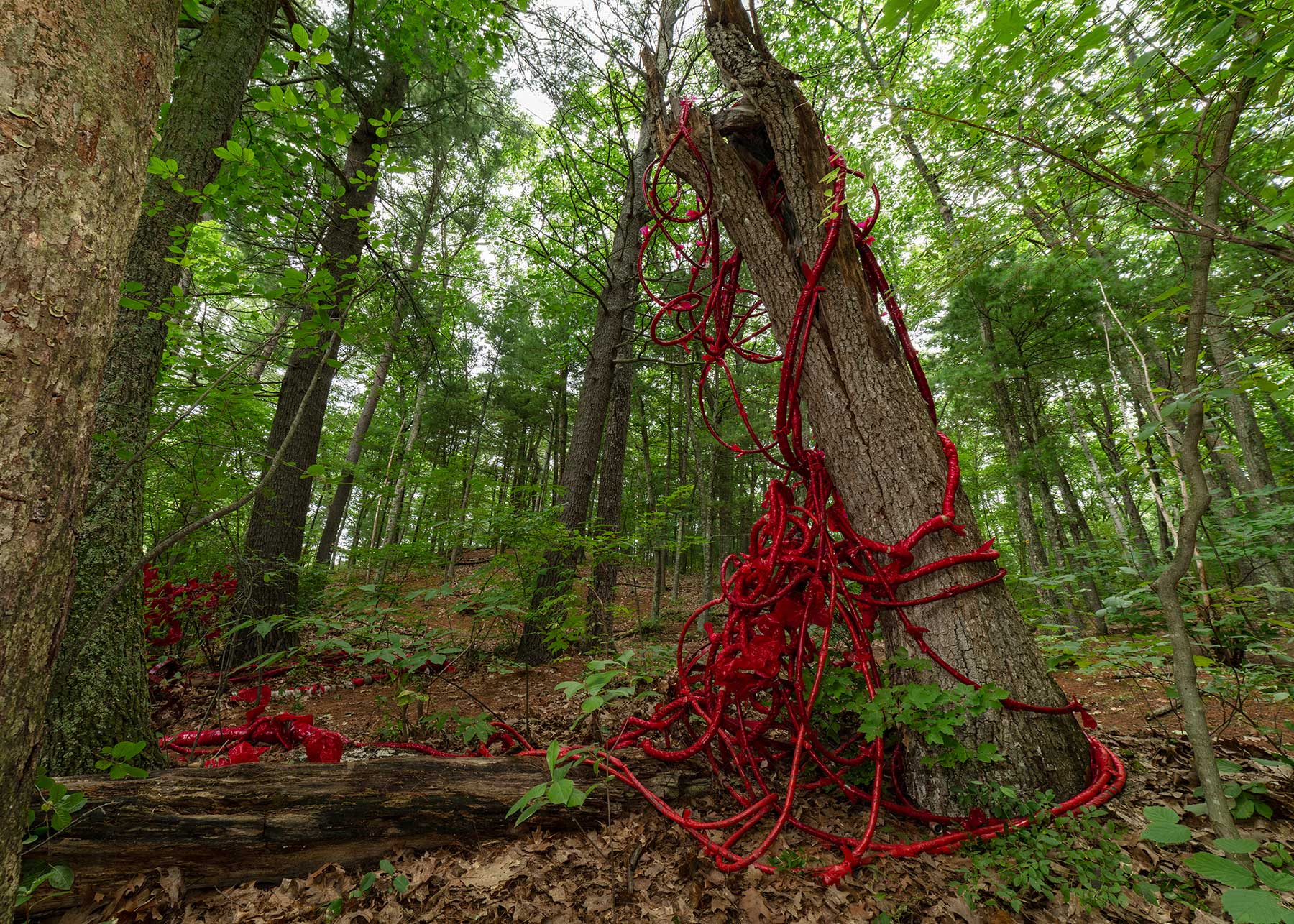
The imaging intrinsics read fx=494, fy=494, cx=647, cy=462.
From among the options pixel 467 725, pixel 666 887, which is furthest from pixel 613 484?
pixel 666 887

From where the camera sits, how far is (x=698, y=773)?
6.57ft

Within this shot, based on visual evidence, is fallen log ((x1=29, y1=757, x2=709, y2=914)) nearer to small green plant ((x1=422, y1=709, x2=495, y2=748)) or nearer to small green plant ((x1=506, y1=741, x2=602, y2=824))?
small green plant ((x1=422, y1=709, x2=495, y2=748))

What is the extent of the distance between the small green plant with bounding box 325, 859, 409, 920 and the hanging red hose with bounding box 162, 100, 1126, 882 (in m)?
0.60

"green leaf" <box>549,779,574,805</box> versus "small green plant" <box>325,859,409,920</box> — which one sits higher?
"green leaf" <box>549,779,574,805</box>

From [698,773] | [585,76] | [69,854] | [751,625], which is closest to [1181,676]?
[751,625]

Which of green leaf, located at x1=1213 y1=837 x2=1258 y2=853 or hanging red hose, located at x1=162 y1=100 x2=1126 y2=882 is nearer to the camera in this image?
green leaf, located at x1=1213 y1=837 x2=1258 y2=853

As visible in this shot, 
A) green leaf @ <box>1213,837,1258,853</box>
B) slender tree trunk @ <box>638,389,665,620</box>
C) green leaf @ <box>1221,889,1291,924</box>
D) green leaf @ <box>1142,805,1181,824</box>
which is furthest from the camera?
slender tree trunk @ <box>638,389,665,620</box>

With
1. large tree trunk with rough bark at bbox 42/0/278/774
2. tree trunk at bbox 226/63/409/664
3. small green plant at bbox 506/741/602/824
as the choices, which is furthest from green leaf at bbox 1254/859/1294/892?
tree trunk at bbox 226/63/409/664

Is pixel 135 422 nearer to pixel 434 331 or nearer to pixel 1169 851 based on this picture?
pixel 434 331

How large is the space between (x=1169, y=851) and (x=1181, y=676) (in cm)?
59

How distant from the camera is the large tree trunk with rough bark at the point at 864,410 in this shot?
1.74m

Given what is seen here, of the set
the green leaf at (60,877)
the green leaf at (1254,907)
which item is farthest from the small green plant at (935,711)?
the green leaf at (60,877)

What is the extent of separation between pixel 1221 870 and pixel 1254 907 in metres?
0.10

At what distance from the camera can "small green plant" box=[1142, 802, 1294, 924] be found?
2.92 ft
